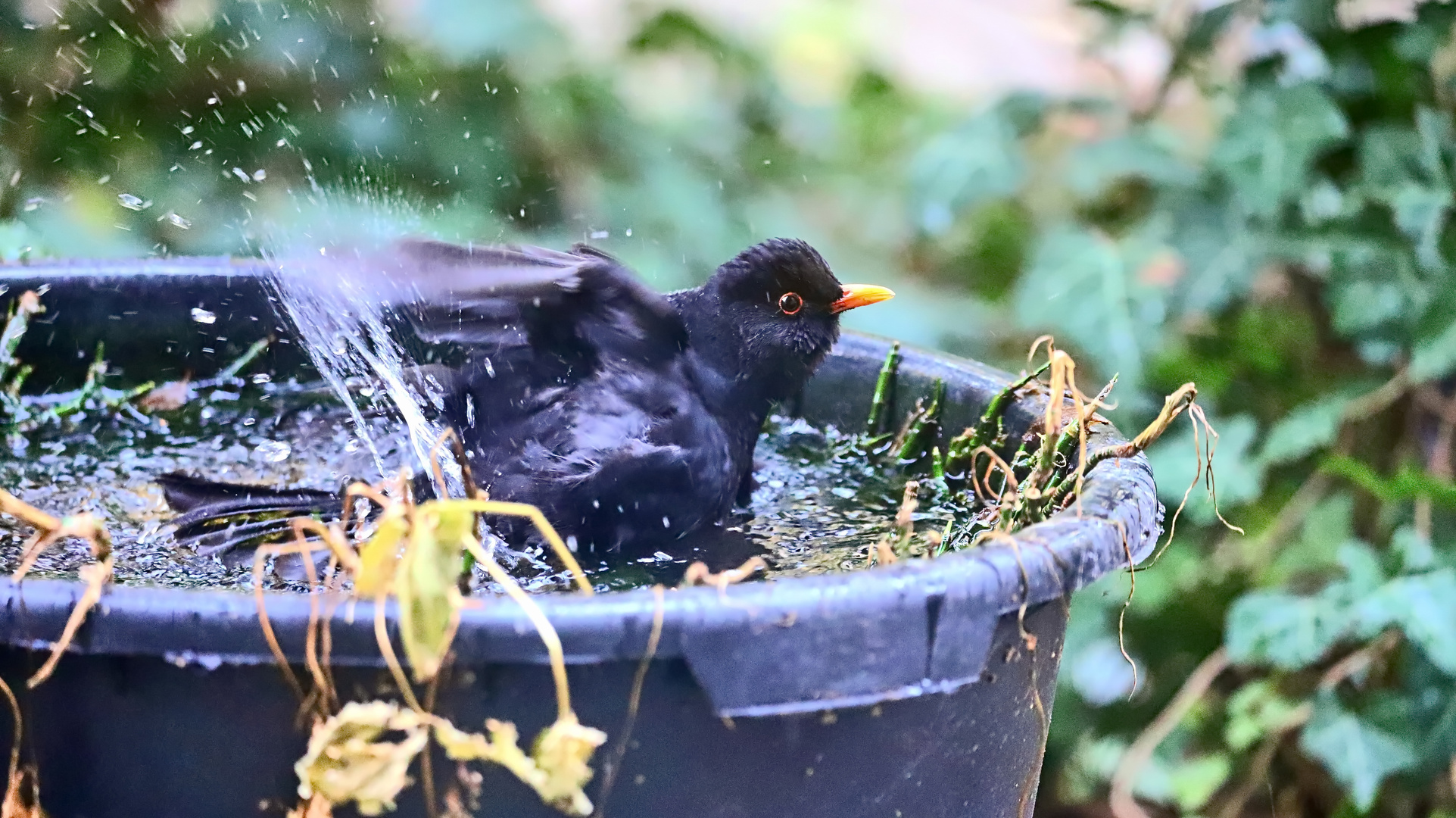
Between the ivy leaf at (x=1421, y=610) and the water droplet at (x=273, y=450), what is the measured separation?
208 cm

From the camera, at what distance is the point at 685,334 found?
2.04 metres

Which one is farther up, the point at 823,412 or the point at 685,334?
the point at 685,334

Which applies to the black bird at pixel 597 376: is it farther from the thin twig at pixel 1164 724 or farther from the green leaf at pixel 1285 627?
the thin twig at pixel 1164 724

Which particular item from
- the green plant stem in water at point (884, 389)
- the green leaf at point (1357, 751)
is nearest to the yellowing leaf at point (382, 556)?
the green plant stem in water at point (884, 389)

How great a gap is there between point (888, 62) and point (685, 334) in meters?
4.32

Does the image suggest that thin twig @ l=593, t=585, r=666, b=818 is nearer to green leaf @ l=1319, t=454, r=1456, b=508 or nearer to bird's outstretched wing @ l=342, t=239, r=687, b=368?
bird's outstretched wing @ l=342, t=239, r=687, b=368

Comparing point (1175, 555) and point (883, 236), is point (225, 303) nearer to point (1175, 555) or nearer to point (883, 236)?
point (1175, 555)

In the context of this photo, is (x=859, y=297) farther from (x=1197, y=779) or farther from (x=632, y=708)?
(x=1197, y=779)

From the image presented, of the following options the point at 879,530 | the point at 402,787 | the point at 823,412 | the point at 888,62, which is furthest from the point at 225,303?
the point at 888,62

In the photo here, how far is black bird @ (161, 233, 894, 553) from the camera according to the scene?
180 cm

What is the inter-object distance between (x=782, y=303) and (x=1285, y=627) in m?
1.41

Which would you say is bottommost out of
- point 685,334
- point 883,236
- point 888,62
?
point 883,236

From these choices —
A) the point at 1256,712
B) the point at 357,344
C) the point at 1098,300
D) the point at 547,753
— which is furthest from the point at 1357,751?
the point at 547,753

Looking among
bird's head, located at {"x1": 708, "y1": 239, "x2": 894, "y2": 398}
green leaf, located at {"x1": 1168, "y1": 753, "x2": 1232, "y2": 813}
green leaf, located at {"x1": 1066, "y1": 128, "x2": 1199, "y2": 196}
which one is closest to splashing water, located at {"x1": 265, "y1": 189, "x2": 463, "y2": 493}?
bird's head, located at {"x1": 708, "y1": 239, "x2": 894, "y2": 398}
